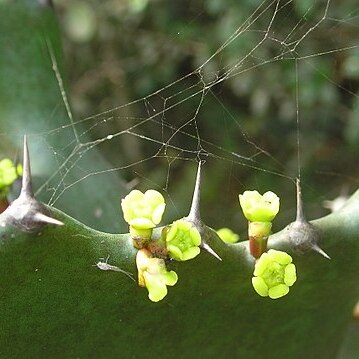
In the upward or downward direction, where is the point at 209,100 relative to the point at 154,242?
downward

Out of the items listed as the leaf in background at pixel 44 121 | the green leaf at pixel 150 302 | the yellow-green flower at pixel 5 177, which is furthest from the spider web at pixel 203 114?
the green leaf at pixel 150 302

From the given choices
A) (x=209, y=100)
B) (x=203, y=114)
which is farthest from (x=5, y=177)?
(x=203, y=114)

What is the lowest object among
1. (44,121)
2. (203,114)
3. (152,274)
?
(203,114)

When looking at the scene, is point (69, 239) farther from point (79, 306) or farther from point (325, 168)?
point (325, 168)

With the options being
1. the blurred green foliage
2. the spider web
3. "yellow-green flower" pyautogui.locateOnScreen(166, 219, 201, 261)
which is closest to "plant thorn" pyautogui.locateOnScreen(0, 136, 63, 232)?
"yellow-green flower" pyautogui.locateOnScreen(166, 219, 201, 261)

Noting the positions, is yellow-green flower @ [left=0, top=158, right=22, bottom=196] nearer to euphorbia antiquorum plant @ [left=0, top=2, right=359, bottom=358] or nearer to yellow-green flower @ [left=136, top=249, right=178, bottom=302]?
euphorbia antiquorum plant @ [left=0, top=2, right=359, bottom=358]

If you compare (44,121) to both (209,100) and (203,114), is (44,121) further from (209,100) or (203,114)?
(203,114)
